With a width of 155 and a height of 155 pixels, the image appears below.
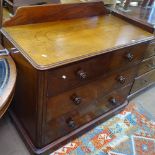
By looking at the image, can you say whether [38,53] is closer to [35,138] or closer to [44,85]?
[44,85]

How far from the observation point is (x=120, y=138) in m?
1.54

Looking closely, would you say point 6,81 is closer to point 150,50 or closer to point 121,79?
point 121,79

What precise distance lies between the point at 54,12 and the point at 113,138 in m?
1.00

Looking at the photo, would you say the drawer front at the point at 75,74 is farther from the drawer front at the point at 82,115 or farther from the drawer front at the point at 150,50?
the drawer front at the point at 150,50

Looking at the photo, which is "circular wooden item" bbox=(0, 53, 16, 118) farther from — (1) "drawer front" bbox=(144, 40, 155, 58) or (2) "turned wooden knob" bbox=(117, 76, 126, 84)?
(1) "drawer front" bbox=(144, 40, 155, 58)

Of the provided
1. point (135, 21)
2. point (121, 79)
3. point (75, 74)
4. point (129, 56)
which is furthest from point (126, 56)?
point (75, 74)

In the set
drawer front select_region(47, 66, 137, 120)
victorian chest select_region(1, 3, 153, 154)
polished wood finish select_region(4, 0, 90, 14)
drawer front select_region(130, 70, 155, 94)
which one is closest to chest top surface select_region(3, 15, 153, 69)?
victorian chest select_region(1, 3, 153, 154)

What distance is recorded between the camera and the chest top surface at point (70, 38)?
98 centimetres

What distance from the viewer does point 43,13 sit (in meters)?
1.23

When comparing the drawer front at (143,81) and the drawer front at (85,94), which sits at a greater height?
the drawer front at (85,94)

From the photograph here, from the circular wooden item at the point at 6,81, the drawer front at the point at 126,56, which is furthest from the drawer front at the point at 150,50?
the circular wooden item at the point at 6,81

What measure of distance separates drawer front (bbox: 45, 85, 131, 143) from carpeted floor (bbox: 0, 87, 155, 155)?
127 mm

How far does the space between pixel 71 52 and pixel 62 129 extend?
21.3 inches

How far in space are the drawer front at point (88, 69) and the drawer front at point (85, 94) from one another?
1.9 inches
